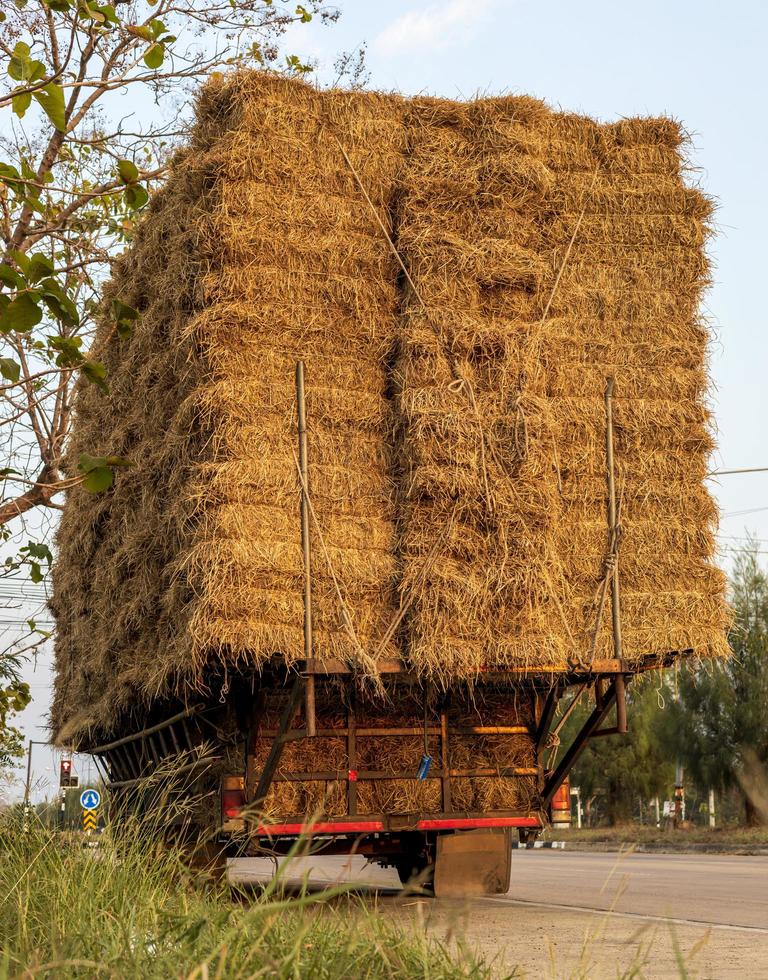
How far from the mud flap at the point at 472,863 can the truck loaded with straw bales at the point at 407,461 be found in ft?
0.07

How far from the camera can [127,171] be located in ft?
20.0

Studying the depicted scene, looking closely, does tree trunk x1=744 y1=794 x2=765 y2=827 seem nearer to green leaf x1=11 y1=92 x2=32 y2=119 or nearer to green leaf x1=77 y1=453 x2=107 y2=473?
green leaf x1=77 y1=453 x2=107 y2=473

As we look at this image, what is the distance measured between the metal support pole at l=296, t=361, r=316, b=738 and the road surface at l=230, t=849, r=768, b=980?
107 centimetres

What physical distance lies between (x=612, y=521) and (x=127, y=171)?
15.3 ft

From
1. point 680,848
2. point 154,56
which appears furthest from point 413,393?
point 680,848

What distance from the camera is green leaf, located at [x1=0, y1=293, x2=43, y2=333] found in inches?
200

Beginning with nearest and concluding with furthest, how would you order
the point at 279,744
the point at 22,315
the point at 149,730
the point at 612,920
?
the point at 22,315 < the point at 612,920 < the point at 279,744 < the point at 149,730

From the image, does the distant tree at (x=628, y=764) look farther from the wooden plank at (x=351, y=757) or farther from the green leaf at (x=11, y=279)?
the green leaf at (x=11, y=279)

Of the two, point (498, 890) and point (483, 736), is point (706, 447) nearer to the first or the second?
point (483, 736)

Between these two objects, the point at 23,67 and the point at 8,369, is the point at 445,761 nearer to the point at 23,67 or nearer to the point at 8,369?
the point at 8,369

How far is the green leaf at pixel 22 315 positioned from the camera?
200 inches

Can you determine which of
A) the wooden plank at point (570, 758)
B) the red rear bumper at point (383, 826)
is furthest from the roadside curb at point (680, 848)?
the red rear bumper at point (383, 826)

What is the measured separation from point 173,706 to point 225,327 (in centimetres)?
310

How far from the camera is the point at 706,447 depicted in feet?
32.3
